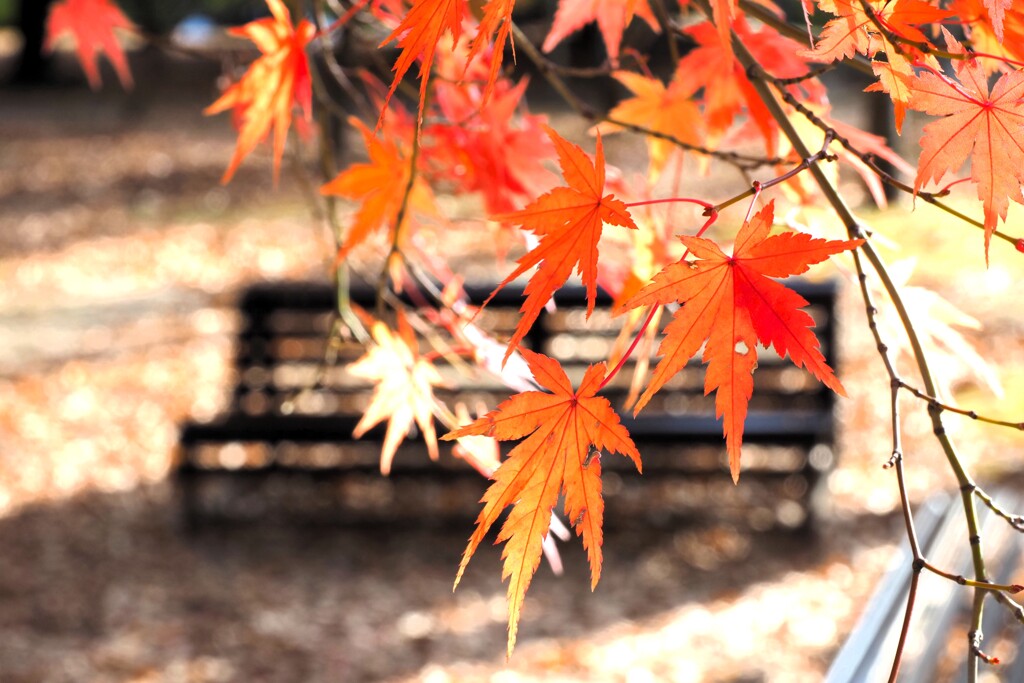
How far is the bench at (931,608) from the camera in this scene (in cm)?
197

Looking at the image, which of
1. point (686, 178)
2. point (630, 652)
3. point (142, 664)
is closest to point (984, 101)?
point (630, 652)

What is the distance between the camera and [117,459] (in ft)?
16.4

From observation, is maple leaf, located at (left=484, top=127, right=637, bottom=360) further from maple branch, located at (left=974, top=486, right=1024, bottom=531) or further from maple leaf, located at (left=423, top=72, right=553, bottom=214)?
maple leaf, located at (left=423, top=72, right=553, bottom=214)

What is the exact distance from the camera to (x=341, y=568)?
13.4ft

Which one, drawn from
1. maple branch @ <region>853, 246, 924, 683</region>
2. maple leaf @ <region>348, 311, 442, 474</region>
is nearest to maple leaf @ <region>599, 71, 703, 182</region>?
maple leaf @ <region>348, 311, 442, 474</region>

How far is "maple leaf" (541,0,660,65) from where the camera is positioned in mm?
1270

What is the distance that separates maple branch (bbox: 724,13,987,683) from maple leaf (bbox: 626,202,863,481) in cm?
6

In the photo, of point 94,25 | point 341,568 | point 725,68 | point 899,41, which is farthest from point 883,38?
point 341,568

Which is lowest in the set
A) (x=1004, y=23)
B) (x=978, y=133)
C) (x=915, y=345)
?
(x=915, y=345)

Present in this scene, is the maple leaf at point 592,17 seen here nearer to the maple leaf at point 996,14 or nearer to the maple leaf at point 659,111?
the maple leaf at point 659,111

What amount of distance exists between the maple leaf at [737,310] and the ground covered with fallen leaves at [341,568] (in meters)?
1.46

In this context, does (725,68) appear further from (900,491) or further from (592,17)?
(900,491)

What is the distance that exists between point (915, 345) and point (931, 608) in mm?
1757

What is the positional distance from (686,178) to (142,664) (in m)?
7.73
